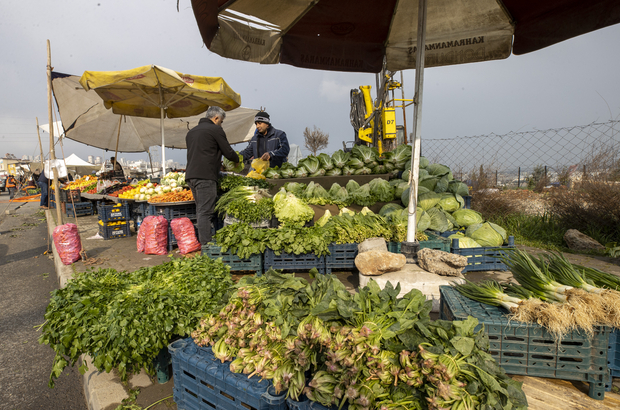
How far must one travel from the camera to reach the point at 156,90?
7.61m


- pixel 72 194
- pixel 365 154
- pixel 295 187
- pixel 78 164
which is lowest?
pixel 72 194

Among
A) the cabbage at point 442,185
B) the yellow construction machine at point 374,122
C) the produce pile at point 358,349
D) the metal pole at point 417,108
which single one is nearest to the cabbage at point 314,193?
the cabbage at point 442,185

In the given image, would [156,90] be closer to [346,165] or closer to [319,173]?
[319,173]

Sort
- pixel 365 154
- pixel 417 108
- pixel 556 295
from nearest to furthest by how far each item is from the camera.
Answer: pixel 556 295
pixel 417 108
pixel 365 154

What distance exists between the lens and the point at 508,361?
210cm

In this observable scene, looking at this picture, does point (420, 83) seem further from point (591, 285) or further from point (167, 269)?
point (167, 269)

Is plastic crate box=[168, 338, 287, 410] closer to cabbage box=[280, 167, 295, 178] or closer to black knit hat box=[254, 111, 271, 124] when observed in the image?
cabbage box=[280, 167, 295, 178]

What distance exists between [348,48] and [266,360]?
14.0 ft

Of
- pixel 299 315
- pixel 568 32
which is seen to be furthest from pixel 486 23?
pixel 299 315

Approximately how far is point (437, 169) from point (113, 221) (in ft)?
25.3

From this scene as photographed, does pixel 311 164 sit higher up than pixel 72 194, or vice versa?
pixel 311 164

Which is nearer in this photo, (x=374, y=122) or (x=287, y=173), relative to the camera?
(x=287, y=173)

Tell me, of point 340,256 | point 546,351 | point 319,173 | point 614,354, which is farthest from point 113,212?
point 614,354

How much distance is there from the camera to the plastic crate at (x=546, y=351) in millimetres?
2004
